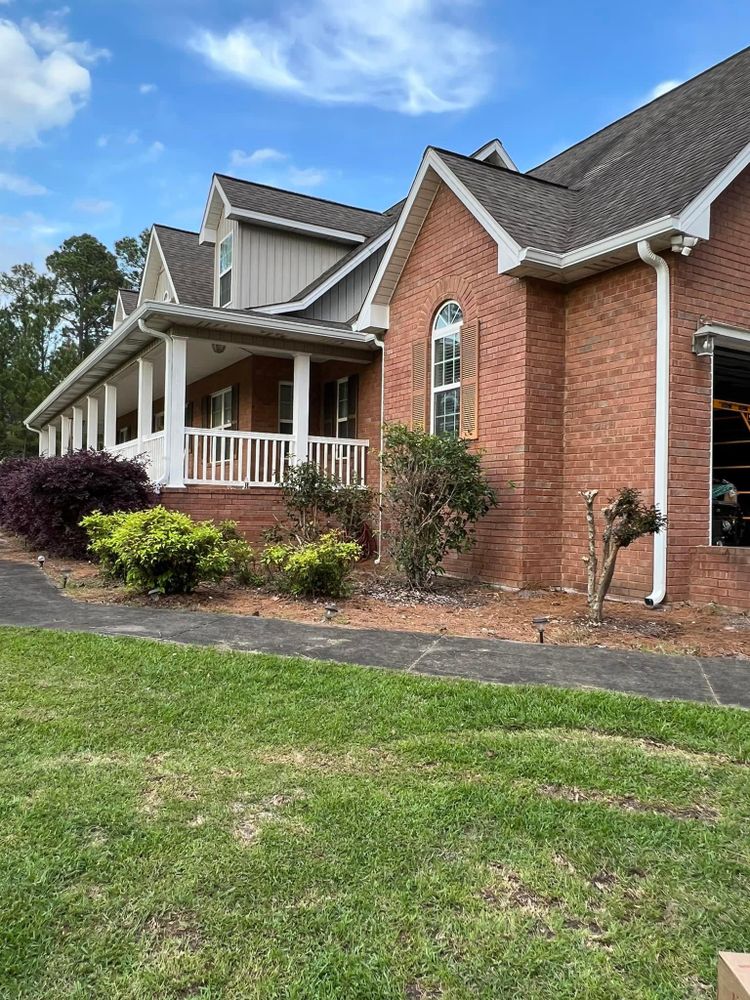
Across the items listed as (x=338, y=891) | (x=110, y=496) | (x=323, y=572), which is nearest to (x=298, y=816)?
(x=338, y=891)

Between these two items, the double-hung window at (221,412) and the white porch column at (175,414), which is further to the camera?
the double-hung window at (221,412)

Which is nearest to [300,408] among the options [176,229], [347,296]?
[347,296]

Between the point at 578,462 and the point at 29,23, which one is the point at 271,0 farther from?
the point at 578,462

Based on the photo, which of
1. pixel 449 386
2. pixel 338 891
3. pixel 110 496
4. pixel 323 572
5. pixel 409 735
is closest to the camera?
pixel 338 891

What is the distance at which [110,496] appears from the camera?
1127 centimetres

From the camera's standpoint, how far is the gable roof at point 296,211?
15219mm

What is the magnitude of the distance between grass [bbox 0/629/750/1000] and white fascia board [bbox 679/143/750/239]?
5441mm

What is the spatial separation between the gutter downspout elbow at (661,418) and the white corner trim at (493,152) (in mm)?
7613

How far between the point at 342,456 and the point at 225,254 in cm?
586

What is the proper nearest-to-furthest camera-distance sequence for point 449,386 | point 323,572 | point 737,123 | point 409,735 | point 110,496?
point 409,735
point 323,572
point 737,123
point 449,386
point 110,496

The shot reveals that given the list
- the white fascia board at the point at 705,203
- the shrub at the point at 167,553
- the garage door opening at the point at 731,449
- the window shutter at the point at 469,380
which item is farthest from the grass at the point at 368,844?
the window shutter at the point at 469,380

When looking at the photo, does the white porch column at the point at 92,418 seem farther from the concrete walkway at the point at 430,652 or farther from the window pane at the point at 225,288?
the concrete walkway at the point at 430,652

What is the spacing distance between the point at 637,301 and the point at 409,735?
250 inches

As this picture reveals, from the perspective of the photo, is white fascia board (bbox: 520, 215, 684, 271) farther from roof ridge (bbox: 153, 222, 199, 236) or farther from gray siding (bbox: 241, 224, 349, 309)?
roof ridge (bbox: 153, 222, 199, 236)
